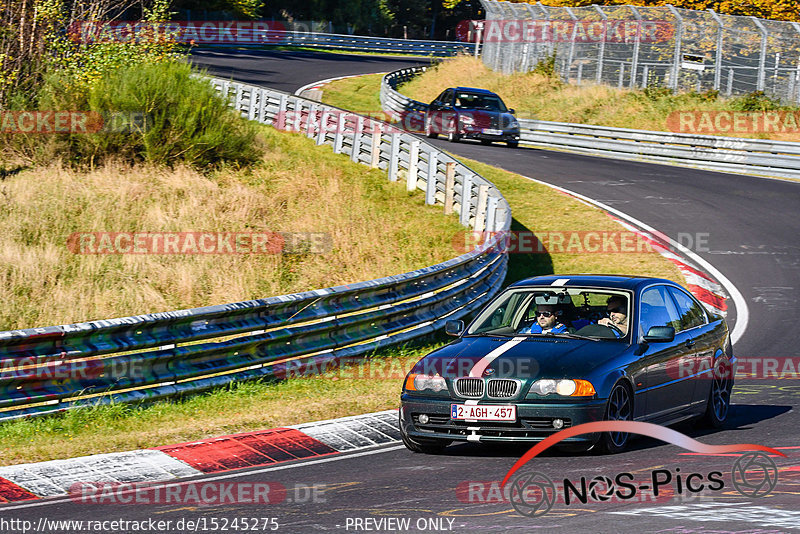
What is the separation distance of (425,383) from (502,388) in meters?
0.65

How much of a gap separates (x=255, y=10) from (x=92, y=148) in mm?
52539

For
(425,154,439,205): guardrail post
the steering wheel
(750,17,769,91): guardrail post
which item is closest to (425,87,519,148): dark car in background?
(750,17,769,91): guardrail post

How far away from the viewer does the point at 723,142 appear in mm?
30188

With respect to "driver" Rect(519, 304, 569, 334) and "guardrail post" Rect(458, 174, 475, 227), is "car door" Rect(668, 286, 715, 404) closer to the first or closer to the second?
"driver" Rect(519, 304, 569, 334)

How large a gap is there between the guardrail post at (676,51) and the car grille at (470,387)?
31136 millimetres

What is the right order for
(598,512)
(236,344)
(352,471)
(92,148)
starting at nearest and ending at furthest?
1. (598,512)
2. (352,471)
3. (236,344)
4. (92,148)

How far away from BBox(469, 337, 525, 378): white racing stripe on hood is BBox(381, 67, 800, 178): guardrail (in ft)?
72.9

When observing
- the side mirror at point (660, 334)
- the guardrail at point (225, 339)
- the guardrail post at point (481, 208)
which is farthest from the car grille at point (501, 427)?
the guardrail post at point (481, 208)

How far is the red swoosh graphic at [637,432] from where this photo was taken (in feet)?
25.1

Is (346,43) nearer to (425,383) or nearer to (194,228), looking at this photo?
(194,228)

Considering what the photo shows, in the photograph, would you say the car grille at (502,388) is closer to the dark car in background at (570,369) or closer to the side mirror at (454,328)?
the dark car in background at (570,369)

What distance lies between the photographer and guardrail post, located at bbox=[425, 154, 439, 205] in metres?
22.5

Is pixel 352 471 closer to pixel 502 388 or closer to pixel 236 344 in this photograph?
pixel 502 388

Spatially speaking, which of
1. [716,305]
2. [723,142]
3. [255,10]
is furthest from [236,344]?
[255,10]
